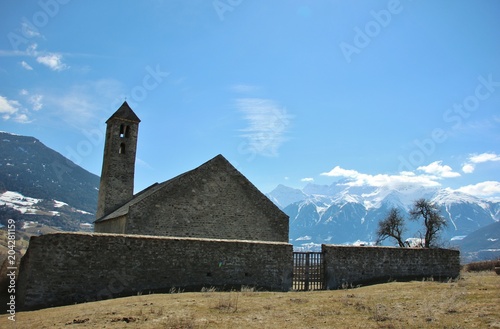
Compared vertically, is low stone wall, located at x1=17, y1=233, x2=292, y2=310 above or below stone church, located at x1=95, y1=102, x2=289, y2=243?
below

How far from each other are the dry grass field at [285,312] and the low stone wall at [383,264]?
4.64 metres

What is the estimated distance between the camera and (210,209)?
91.9 ft

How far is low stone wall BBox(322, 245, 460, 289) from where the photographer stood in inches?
816

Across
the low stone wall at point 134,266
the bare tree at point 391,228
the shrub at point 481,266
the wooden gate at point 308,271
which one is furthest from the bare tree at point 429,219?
the low stone wall at point 134,266

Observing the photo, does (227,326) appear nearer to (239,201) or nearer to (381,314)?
(381,314)

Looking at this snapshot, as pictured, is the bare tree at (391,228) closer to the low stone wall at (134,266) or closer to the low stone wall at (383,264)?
the low stone wall at (383,264)

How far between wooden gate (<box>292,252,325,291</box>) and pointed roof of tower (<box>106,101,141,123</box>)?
27.5 m

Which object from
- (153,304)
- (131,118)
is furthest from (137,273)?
(131,118)

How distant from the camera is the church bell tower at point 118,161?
38844mm

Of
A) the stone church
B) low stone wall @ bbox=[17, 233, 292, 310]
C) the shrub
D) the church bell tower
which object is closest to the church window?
the church bell tower

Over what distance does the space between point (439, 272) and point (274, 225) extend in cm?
1129

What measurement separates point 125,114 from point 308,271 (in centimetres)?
2854

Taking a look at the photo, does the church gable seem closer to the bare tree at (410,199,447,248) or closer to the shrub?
the shrub

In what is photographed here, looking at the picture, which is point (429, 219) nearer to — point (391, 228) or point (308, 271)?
point (391, 228)
